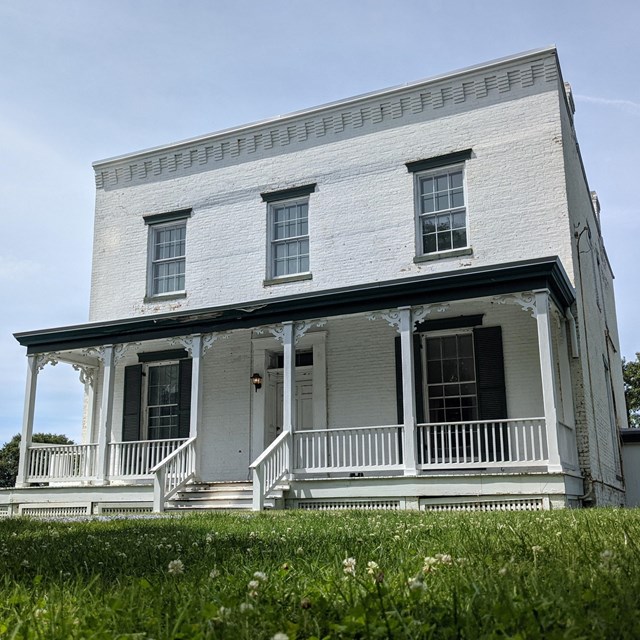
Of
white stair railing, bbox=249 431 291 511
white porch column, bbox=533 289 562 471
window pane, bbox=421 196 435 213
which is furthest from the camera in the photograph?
window pane, bbox=421 196 435 213

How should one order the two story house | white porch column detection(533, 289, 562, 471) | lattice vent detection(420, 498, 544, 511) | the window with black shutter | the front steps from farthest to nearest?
1. the window with black shutter
2. the front steps
3. the two story house
4. lattice vent detection(420, 498, 544, 511)
5. white porch column detection(533, 289, 562, 471)

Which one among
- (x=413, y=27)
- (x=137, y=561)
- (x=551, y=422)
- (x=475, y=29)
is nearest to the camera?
(x=137, y=561)

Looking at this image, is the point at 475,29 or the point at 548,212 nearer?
the point at 475,29

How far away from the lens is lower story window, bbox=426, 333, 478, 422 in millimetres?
14555

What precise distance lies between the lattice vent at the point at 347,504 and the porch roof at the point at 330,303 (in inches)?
136

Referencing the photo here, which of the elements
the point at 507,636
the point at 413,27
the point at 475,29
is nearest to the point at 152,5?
the point at 413,27

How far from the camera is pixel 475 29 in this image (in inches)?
433

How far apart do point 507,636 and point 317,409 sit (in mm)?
13668

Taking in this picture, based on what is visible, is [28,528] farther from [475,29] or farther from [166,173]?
[166,173]

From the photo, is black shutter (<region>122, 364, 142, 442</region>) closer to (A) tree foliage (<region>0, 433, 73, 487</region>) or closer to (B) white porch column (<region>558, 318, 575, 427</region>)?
(B) white porch column (<region>558, 318, 575, 427</region>)

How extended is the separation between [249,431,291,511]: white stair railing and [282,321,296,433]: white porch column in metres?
0.25

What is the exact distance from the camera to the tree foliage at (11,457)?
3225 centimetres

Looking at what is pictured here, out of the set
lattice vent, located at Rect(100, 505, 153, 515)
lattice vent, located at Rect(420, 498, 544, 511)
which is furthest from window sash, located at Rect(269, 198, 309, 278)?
lattice vent, located at Rect(420, 498, 544, 511)

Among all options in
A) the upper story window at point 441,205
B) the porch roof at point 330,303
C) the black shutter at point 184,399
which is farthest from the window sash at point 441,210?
the black shutter at point 184,399
